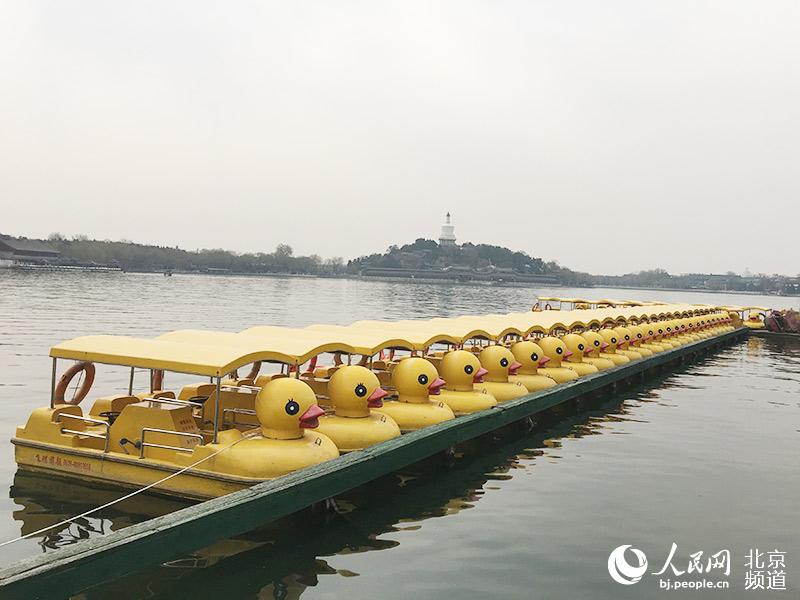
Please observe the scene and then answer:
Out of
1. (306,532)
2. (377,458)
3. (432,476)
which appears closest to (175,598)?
(306,532)

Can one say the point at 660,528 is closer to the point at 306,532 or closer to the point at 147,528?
the point at 306,532

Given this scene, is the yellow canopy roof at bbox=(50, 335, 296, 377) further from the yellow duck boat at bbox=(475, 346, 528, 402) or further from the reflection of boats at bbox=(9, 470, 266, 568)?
the yellow duck boat at bbox=(475, 346, 528, 402)

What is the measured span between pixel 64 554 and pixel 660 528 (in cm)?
851

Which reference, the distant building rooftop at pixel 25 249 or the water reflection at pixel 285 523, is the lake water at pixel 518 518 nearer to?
the water reflection at pixel 285 523

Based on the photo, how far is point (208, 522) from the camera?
8734 mm

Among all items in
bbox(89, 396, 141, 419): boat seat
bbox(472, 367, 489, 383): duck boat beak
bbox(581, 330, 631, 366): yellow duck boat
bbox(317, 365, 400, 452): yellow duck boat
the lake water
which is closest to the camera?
the lake water

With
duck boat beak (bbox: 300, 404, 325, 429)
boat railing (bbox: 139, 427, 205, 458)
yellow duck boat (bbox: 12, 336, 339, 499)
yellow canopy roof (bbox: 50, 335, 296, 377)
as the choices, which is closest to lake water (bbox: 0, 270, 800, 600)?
yellow duck boat (bbox: 12, 336, 339, 499)

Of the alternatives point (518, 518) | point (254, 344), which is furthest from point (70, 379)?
point (518, 518)

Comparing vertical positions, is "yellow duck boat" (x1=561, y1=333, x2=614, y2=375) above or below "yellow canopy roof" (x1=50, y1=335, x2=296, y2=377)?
below

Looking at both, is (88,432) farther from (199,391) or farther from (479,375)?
(479,375)

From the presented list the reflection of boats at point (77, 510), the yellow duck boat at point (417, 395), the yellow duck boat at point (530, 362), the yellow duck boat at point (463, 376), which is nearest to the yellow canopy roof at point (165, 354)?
the reflection of boats at point (77, 510)

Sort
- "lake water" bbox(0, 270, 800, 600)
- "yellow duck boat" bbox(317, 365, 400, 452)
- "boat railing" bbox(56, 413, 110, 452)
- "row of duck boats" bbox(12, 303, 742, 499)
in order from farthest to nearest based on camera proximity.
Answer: "yellow duck boat" bbox(317, 365, 400, 452)
"boat railing" bbox(56, 413, 110, 452)
"row of duck boats" bbox(12, 303, 742, 499)
"lake water" bbox(0, 270, 800, 600)

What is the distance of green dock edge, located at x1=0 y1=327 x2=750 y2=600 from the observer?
23.0ft

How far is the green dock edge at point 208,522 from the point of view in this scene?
7023 millimetres
